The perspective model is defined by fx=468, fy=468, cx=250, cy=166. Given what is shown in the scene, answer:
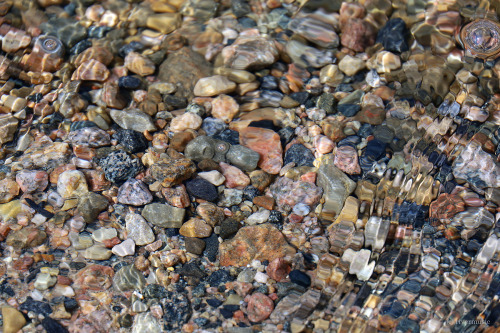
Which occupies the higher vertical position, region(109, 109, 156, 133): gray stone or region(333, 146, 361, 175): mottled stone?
region(333, 146, 361, 175): mottled stone

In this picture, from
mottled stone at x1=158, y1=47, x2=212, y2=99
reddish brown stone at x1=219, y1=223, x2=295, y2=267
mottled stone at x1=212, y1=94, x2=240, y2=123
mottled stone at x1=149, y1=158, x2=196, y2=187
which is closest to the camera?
reddish brown stone at x1=219, y1=223, x2=295, y2=267

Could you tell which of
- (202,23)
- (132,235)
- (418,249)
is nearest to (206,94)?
(202,23)

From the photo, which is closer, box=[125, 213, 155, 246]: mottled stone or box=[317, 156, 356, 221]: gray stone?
box=[125, 213, 155, 246]: mottled stone

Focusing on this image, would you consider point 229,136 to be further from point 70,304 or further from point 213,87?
point 70,304

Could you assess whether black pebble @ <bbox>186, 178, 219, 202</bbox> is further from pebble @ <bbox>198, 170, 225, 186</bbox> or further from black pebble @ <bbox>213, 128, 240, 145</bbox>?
black pebble @ <bbox>213, 128, 240, 145</bbox>

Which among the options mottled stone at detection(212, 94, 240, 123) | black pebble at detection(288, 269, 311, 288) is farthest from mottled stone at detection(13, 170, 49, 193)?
black pebble at detection(288, 269, 311, 288)

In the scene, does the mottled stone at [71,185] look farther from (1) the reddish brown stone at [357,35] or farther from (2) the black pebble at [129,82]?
(1) the reddish brown stone at [357,35]
